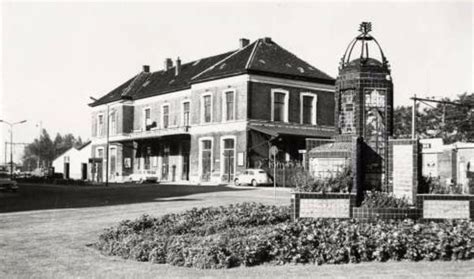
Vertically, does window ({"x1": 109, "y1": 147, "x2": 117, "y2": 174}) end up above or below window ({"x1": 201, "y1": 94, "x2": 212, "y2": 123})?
below

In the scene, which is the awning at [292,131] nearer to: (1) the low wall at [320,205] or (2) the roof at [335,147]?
(2) the roof at [335,147]

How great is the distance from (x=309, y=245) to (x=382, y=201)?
10.2ft

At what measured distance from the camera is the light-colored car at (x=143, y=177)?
49.4 metres

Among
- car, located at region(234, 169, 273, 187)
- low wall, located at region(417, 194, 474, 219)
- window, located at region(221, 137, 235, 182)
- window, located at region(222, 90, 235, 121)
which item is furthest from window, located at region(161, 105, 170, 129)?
low wall, located at region(417, 194, 474, 219)

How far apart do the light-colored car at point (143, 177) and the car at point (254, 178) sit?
1264cm

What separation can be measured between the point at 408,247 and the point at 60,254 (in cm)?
606

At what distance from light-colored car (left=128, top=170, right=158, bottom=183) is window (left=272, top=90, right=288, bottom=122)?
41.2ft

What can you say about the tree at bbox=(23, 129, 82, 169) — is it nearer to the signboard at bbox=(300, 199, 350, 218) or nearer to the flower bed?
the signboard at bbox=(300, 199, 350, 218)

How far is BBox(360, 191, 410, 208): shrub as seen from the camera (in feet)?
39.1

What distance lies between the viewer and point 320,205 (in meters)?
11.9

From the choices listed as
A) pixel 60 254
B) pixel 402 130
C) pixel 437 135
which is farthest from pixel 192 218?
pixel 402 130

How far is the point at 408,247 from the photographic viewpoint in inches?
360

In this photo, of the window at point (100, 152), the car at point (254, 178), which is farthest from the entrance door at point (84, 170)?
the car at point (254, 178)

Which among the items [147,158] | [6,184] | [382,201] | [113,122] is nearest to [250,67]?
[147,158]
